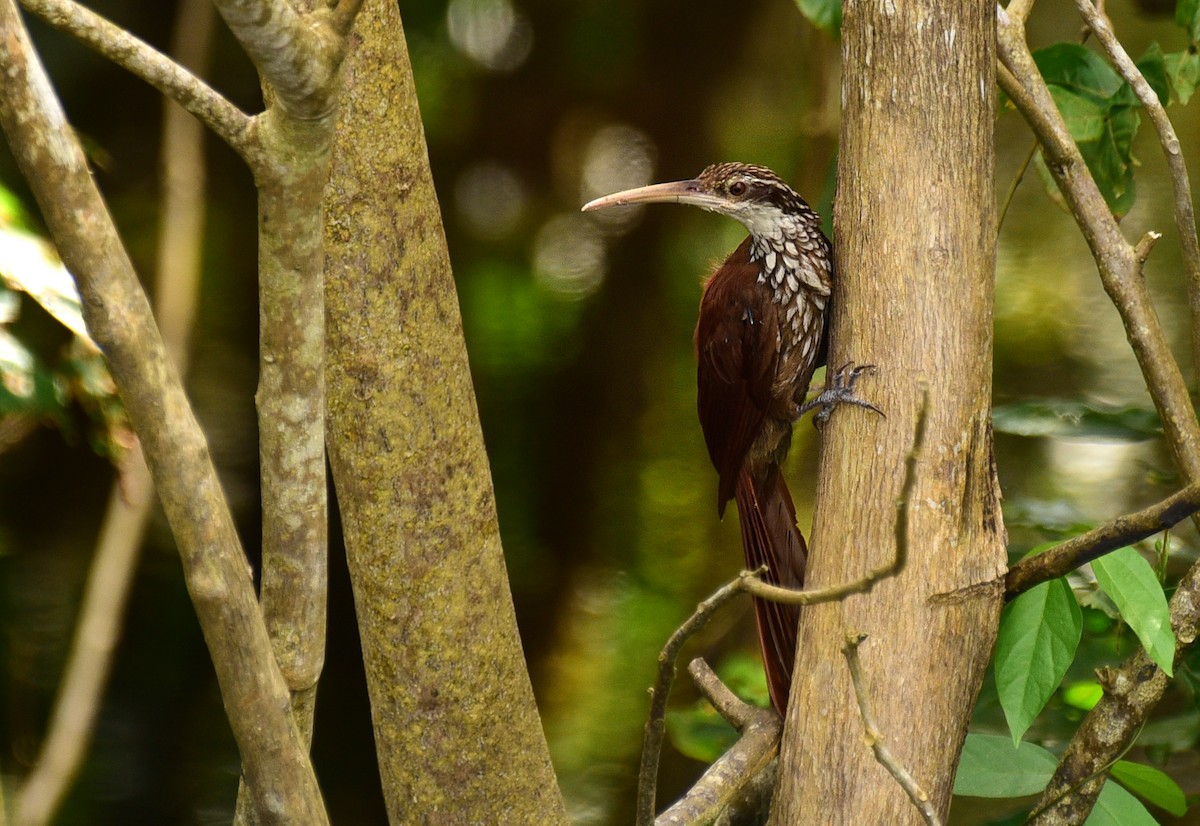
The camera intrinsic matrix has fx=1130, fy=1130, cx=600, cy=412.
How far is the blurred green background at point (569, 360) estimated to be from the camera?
2557mm

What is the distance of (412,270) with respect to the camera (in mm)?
1223

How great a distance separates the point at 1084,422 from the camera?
1661mm

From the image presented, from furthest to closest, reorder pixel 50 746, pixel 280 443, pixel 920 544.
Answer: pixel 50 746 → pixel 920 544 → pixel 280 443

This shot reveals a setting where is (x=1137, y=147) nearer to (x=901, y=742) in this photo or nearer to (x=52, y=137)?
(x=901, y=742)

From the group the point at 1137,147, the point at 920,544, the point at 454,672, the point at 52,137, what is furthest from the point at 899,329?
the point at 1137,147

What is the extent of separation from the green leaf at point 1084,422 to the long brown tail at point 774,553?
0.34m

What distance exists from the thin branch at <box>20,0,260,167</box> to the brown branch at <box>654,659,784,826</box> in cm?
78

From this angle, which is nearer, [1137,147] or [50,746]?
[50,746]

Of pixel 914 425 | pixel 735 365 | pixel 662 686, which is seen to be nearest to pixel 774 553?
pixel 735 365

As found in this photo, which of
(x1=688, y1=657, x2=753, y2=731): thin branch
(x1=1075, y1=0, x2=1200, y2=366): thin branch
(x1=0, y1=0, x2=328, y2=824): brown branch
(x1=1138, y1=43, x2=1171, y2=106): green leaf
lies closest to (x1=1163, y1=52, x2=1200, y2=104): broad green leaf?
(x1=1138, y1=43, x2=1171, y2=106): green leaf

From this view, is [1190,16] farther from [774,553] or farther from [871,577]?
[871,577]

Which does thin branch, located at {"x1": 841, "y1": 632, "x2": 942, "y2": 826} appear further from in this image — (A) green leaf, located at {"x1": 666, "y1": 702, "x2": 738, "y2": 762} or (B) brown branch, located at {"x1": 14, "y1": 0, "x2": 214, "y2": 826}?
(B) brown branch, located at {"x1": 14, "y1": 0, "x2": 214, "y2": 826}

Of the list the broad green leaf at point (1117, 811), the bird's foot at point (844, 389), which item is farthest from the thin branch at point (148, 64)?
the broad green leaf at point (1117, 811)

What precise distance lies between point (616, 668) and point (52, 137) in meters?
2.20
